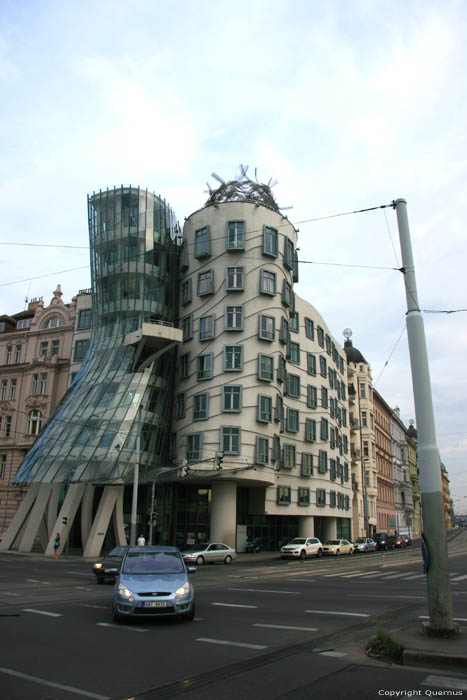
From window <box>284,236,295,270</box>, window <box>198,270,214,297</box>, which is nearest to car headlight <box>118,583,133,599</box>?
window <box>198,270,214,297</box>

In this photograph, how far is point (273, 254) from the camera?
43469 millimetres

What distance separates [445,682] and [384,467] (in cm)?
8257

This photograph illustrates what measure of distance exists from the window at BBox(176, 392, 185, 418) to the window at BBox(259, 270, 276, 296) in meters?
10.3

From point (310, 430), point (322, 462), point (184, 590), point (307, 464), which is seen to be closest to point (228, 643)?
point (184, 590)

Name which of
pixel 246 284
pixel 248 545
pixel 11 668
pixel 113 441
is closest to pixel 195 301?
pixel 246 284

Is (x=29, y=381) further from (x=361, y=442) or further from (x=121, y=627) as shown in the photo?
(x=121, y=627)

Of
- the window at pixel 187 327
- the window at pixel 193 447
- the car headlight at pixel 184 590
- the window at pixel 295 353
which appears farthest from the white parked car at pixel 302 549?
the car headlight at pixel 184 590

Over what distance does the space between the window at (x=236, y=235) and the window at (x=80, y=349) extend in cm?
1755

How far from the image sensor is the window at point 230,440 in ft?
128

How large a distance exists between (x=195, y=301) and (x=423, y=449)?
36.5 meters

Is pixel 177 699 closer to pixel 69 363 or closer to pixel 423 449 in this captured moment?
pixel 423 449

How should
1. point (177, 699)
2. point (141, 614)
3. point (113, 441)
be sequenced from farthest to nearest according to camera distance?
point (113, 441) < point (141, 614) < point (177, 699)

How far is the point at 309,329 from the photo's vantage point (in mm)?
53281

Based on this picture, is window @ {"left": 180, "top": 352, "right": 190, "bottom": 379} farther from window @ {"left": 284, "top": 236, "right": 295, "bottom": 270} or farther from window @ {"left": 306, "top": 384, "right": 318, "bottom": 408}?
window @ {"left": 306, "top": 384, "right": 318, "bottom": 408}
